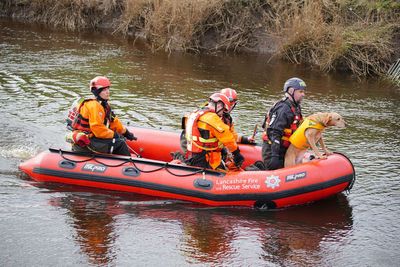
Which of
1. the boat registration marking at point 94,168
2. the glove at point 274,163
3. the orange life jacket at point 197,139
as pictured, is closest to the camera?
the orange life jacket at point 197,139

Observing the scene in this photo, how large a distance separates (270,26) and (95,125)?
33.3ft

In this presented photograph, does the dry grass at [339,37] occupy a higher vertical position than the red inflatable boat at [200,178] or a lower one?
higher

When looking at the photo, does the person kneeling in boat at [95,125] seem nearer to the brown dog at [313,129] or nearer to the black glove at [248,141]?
the black glove at [248,141]

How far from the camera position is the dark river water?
6969 millimetres

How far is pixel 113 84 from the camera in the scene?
14188 mm

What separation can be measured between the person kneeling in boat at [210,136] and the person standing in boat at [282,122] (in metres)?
0.45

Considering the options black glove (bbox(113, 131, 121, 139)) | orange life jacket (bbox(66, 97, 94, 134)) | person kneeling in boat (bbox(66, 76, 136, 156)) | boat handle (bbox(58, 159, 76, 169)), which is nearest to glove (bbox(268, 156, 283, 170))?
person kneeling in boat (bbox(66, 76, 136, 156))

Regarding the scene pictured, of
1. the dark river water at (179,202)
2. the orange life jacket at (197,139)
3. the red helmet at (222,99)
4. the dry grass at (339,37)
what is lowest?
the dark river water at (179,202)

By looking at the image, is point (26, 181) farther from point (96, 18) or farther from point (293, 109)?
point (96, 18)

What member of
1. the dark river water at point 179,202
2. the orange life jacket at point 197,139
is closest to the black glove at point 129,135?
the dark river water at point 179,202

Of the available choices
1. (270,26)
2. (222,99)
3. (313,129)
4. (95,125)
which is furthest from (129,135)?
(270,26)

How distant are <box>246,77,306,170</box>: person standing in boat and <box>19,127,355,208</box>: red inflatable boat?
31 centimetres

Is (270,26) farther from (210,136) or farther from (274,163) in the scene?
(210,136)

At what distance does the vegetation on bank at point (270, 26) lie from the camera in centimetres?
1570
